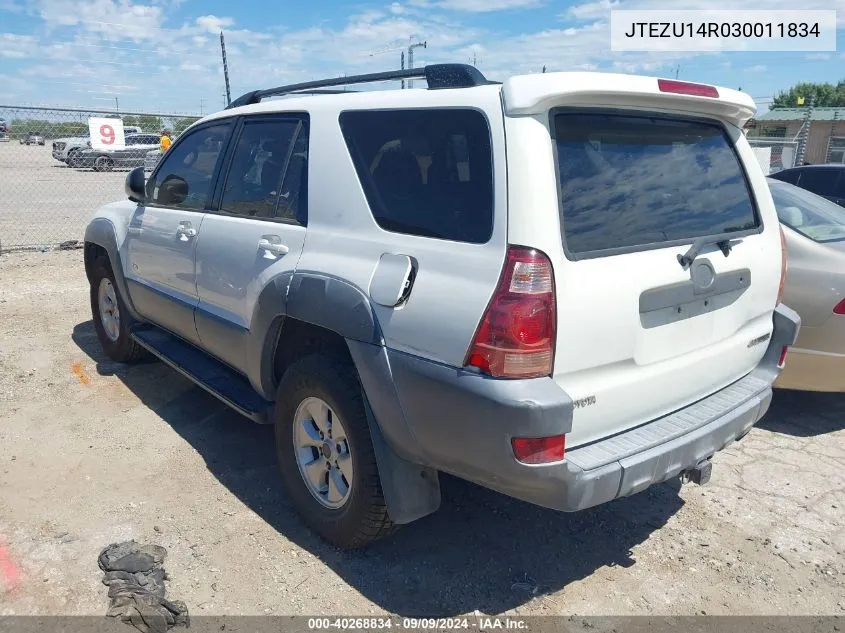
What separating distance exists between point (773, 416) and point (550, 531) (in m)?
2.36

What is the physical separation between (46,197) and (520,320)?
19.9 meters

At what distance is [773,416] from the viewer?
4648 millimetres

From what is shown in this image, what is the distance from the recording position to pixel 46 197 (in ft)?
60.6

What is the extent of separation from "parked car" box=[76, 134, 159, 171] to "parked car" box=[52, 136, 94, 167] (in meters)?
0.28

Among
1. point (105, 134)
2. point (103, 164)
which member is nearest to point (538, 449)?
point (105, 134)

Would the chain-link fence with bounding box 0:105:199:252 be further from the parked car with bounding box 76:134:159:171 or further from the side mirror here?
the side mirror

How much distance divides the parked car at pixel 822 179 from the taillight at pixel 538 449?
709cm

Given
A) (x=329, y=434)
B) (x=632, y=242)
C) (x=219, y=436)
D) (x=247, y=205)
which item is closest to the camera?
(x=632, y=242)

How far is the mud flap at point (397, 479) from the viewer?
2.61 meters

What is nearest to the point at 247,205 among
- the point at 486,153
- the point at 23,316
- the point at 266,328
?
the point at 266,328

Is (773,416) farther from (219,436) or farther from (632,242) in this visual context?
(219,436)

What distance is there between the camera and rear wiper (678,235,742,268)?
100 inches

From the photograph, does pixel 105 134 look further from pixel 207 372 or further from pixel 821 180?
pixel 821 180

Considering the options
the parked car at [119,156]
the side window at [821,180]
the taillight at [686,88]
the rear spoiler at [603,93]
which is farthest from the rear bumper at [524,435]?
the parked car at [119,156]
